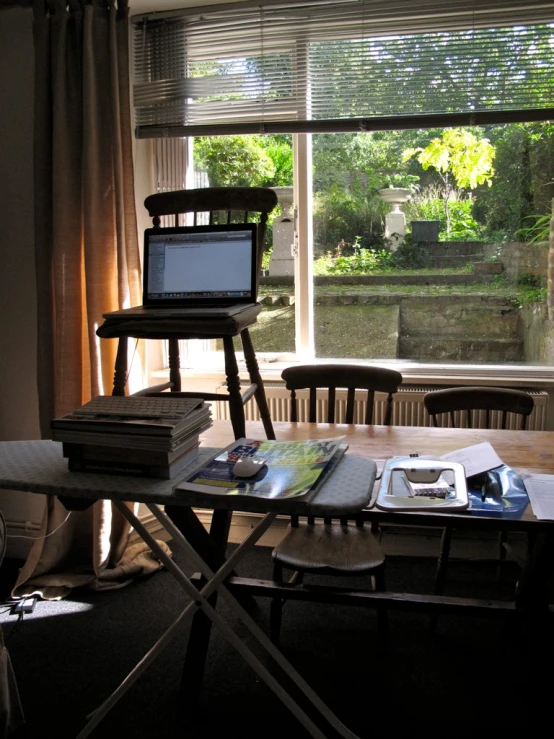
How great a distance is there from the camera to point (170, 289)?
2275 millimetres

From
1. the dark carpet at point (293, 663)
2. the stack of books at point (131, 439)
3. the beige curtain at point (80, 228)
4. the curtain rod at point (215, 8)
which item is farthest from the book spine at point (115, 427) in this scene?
the curtain rod at point (215, 8)

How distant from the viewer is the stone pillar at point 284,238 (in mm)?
3168

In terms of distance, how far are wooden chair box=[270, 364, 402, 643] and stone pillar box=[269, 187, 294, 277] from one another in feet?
2.46

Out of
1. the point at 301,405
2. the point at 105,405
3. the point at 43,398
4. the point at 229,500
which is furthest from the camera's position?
the point at 301,405

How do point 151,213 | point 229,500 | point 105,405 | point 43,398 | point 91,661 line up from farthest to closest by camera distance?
point 43,398 → point 151,213 → point 91,661 → point 105,405 → point 229,500

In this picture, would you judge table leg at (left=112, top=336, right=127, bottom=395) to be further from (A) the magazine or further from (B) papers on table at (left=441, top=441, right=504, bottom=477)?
(B) papers on table at (left=441, top=441, right=504, bottom=477)

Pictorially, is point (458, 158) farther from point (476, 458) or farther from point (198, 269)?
point (476, 458)

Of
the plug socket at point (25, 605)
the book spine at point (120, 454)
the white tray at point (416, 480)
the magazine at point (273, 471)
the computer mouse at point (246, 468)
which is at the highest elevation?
the book spine at point (120, 454)

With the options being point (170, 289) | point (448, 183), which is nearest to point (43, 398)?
point (170, 289)

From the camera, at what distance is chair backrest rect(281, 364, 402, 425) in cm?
254

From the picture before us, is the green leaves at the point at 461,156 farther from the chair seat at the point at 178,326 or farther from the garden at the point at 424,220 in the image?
the chair seat at the point at 178,326

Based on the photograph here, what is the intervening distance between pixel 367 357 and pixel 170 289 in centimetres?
122

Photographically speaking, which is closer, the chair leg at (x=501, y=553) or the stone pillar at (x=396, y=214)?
the chair leg at (x=501, y=553)

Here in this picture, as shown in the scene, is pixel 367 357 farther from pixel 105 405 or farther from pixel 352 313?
pixel 105 405
